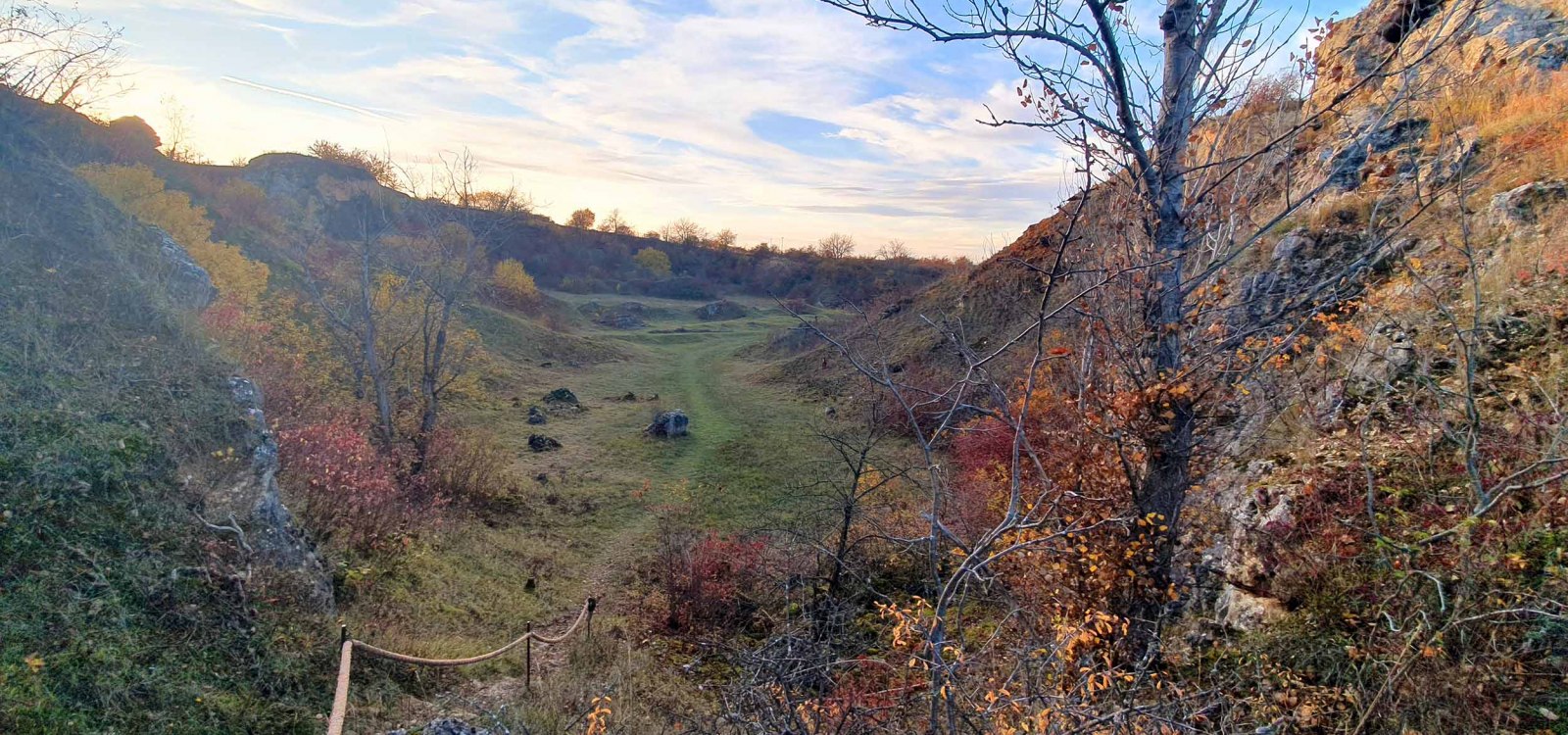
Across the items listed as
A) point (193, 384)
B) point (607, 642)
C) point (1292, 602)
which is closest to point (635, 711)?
point (607, 642)

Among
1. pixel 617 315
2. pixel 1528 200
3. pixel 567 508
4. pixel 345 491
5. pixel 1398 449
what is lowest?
pixel 567 508

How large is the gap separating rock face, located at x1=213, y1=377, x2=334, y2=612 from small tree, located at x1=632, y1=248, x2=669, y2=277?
6546 centimetres

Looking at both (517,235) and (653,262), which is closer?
(517,235)

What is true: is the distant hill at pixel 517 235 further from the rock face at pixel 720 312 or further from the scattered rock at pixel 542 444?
the scattered rock at pixel 542 444

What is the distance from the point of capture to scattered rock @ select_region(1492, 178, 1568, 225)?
725cm

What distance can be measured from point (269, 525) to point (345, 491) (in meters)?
2.61

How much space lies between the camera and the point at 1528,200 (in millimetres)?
7445

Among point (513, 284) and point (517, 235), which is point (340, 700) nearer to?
point (513, 284)

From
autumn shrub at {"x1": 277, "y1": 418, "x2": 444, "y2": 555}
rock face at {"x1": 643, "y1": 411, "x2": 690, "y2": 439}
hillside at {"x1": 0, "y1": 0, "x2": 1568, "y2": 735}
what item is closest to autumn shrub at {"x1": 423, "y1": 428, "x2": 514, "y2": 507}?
hillside at {"x1": 0, "y1": 0, "x2": 1568, "y2": 735}

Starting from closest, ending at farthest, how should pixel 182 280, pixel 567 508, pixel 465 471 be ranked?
1. pixel 182 280
2. pixel 465 471
3. pixel 567 508

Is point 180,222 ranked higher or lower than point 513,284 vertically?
higher

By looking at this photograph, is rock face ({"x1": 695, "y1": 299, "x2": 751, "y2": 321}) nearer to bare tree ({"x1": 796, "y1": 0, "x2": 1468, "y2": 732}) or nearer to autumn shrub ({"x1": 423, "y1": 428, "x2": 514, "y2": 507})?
autumn shrub ({"x1": 423, "y1": 428, "x2": 514, "y2": 507})

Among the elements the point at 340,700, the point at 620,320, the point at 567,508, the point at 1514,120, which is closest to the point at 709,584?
the point at 567,508

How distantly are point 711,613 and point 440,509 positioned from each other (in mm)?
5759
